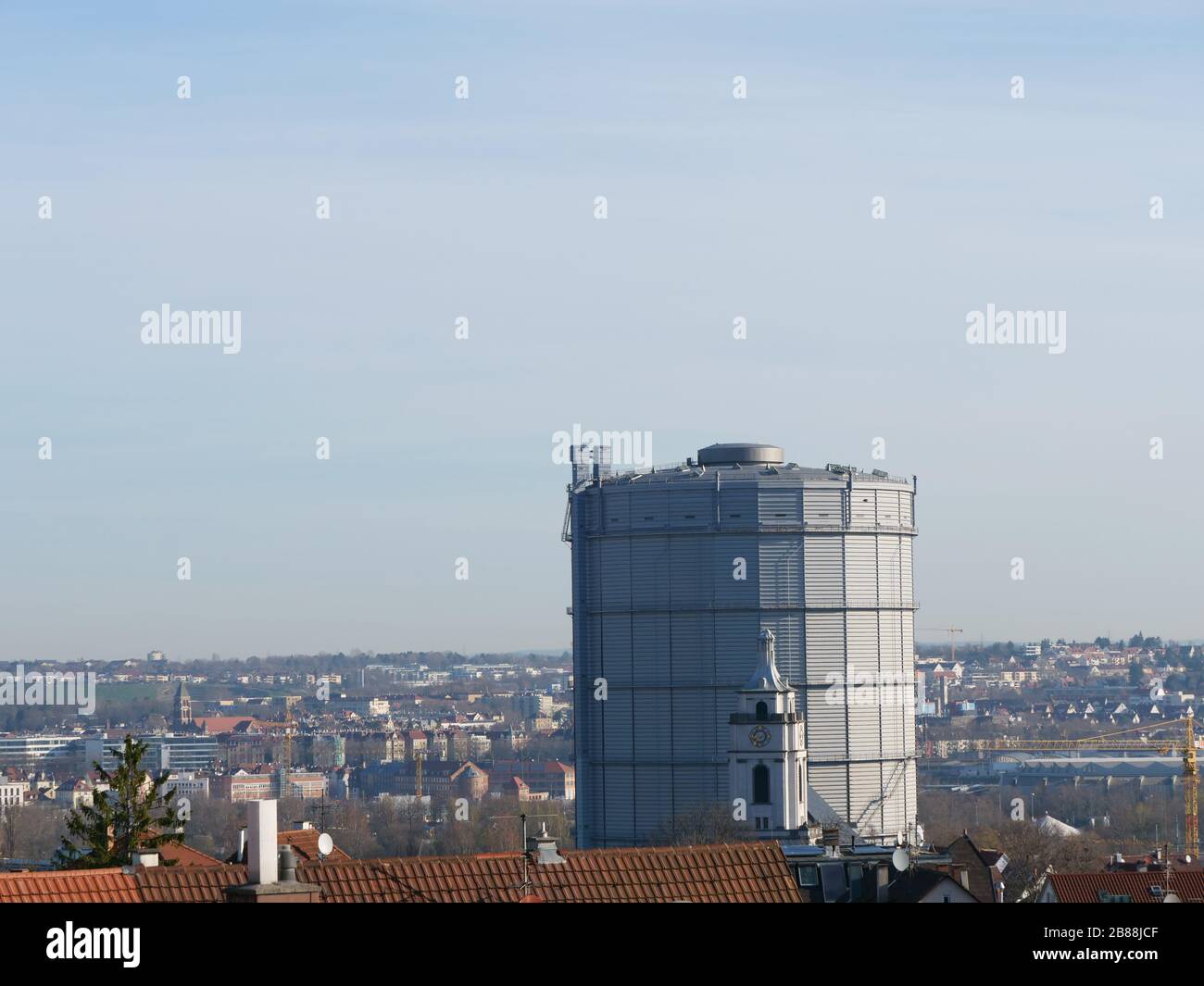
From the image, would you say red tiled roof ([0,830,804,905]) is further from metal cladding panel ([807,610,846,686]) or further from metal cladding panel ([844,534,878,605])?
metal cladding panel ([844,534,878,605])

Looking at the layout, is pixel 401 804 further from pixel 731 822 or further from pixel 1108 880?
pixel 1108 880

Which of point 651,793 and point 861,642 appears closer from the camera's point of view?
point 651,793

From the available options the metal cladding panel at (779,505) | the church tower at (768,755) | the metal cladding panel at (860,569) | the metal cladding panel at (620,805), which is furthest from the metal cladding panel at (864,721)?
the metal cladding panel at (620,805)

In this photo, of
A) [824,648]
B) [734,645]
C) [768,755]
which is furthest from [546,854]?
[824,648]

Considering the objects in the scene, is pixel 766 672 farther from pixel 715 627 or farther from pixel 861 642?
pixel 861 642
